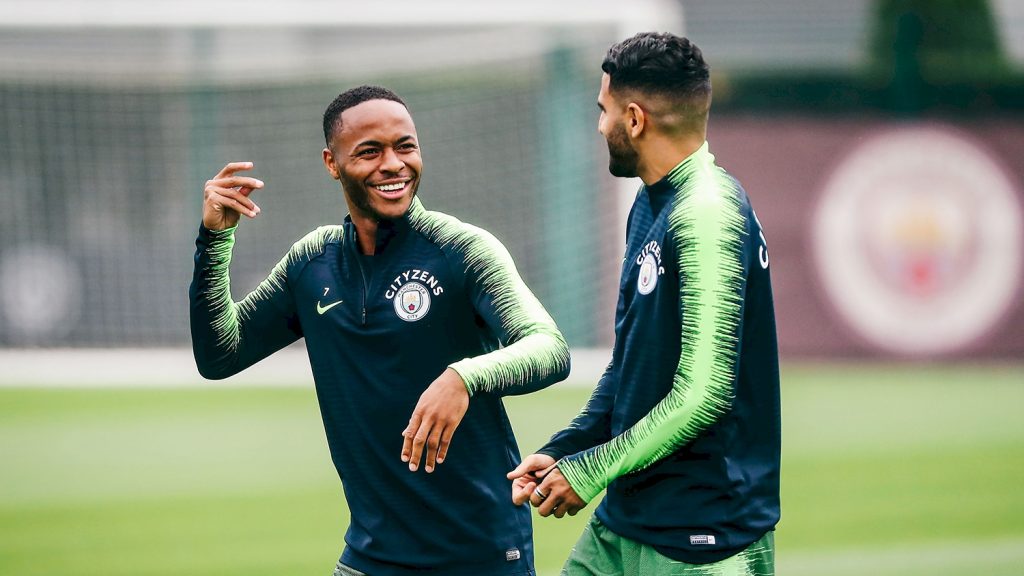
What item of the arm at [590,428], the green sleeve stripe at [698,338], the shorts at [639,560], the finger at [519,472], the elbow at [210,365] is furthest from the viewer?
the elbow at [210,365]

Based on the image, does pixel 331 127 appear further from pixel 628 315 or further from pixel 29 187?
pixel 29 187

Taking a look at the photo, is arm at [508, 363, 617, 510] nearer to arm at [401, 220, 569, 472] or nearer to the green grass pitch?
arm at [401, 220, 569, 472]

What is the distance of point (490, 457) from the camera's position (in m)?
3.78

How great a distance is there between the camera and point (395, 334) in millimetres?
3734

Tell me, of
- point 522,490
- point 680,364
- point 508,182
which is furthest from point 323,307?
point 508,182

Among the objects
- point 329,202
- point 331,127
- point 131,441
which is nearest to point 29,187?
point 329,202

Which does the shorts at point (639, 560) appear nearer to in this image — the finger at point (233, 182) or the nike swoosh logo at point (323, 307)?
the nike swoosh logo at point (323, 307)

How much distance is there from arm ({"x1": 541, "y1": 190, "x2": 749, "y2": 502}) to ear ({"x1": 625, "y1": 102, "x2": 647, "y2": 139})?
290 mm

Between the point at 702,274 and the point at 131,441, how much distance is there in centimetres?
986

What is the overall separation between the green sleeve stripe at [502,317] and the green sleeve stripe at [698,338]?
29cm

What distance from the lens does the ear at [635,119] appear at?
3486 millimetres

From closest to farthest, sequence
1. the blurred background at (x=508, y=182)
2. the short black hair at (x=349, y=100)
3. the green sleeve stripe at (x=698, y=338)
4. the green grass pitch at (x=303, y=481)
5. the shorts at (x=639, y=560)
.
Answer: the green sleeve stripe at (x=698, y=338), the shorts at (x=639, y=560), the short black hair at (x=349, y=100), the green grass pitch at (x=303, y=481), the blurred background at (x=508, y=182)

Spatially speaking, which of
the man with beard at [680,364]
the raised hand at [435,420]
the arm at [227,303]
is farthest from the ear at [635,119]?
the arm at [227,303]

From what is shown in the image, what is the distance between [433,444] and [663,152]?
907 millimetres
